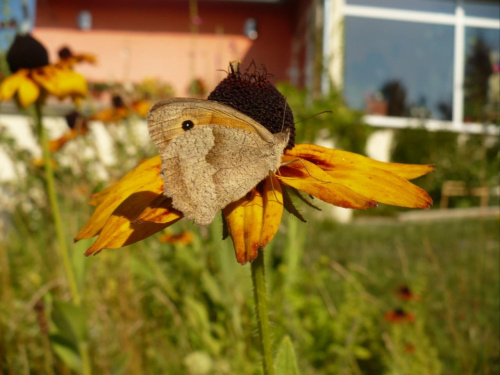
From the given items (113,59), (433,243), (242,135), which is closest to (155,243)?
(242,135)

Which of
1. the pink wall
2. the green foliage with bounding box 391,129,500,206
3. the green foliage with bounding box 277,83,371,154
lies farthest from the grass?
the pink wall

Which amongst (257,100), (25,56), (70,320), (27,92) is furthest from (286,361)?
(25,56)

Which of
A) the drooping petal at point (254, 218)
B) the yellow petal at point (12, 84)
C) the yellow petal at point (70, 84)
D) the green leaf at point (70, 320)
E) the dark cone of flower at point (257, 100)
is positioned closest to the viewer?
the drooping petal at point (254, 218)

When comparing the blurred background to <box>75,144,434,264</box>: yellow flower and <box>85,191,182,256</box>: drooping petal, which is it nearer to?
<box>75,144,434,264</box>: yellow flower

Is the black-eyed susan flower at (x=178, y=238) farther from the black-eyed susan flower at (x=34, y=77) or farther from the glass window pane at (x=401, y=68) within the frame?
the glass window pane at (x=401, y=68)

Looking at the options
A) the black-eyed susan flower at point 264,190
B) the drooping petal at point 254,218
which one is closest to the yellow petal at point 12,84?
the black-eyed susan flower at point 264,190

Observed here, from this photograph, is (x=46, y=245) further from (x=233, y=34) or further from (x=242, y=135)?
(x=233, y=34)
